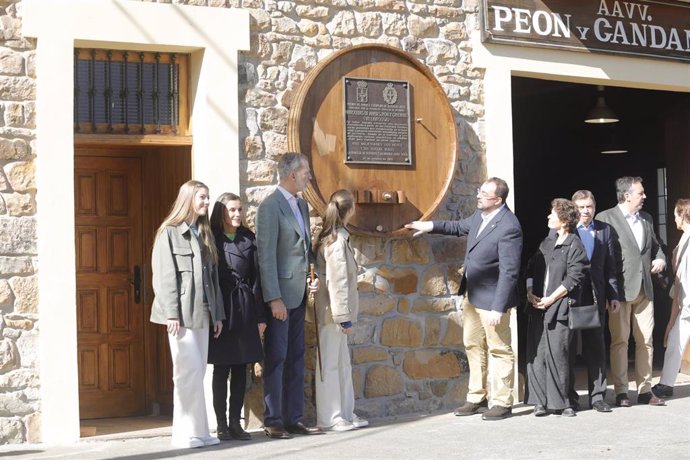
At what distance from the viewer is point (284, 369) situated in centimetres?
806

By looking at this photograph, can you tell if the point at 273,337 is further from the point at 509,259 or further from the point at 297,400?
the point at 509,259

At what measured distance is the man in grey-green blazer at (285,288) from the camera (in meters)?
7.79

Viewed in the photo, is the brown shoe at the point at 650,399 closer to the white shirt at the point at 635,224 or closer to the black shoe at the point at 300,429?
the white shirt at the point at 635,224

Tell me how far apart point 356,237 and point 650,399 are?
8.74ft

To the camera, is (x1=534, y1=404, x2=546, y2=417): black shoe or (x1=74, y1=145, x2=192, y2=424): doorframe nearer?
(x1=534, y1=404, x2=546, y2=417): black shoe

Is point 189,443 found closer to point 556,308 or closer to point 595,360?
point 556,308

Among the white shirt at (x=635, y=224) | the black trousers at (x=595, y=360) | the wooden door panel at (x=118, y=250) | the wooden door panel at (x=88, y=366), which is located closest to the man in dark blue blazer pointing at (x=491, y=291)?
the black trousers at (x=595, y=360)

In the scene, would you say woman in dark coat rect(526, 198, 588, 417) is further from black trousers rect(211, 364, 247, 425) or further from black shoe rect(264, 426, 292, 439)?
black trousers rect(211, 364, 247, 425)

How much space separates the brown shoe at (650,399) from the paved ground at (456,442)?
46 centimetres

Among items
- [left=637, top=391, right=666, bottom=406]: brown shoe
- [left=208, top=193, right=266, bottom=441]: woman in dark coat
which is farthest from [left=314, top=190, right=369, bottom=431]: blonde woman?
[left=637, top=391, right=666, bottom=406]: brown shoe

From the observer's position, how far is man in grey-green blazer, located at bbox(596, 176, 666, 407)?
9.16 metres

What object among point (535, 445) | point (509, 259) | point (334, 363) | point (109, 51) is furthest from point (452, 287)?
point (109, 51)

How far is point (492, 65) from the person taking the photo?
369 inches

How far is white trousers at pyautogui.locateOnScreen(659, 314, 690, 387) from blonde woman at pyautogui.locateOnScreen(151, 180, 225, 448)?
12.9 ft
